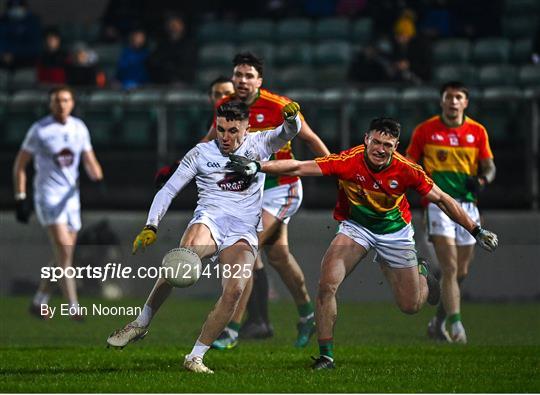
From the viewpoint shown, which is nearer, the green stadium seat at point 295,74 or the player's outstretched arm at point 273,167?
the player's outstretched arm at point 273,167

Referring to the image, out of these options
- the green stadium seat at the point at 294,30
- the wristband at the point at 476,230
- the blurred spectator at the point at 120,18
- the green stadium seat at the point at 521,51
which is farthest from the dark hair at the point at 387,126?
the blurred spectator at the point at 120,18

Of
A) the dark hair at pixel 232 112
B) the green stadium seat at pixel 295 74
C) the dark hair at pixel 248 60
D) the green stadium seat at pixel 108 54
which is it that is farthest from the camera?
the green stadium seat at pixel 108 54

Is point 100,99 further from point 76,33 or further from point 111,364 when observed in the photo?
point 111,364

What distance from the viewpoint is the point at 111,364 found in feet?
34.9

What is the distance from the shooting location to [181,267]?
9.91 m

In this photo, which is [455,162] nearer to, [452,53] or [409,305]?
[409,305]

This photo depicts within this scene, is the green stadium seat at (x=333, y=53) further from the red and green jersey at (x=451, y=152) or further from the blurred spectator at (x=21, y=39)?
the red and green jersey at (x=451, y=152)

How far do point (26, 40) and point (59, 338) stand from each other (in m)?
9.56

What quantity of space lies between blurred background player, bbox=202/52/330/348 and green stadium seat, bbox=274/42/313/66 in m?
7.74

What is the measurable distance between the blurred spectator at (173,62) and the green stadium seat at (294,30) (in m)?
2.10

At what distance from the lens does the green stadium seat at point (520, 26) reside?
1953cm

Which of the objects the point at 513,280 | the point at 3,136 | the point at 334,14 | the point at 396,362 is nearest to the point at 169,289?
the point at 396,362

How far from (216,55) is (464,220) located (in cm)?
1062

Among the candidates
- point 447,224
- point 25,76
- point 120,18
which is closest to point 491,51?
point 120,18
